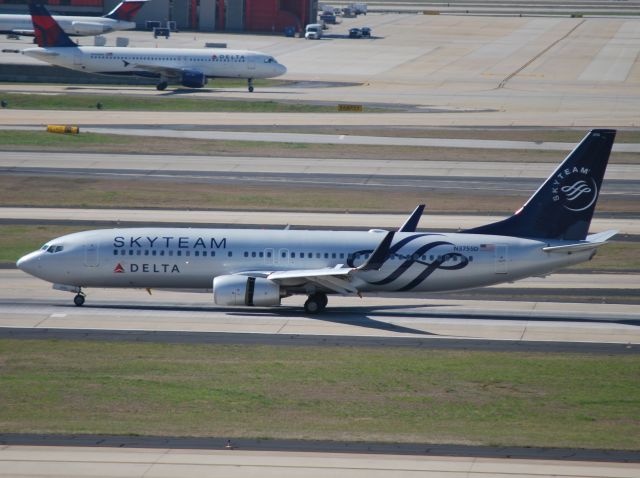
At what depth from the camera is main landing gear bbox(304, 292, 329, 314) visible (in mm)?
48438

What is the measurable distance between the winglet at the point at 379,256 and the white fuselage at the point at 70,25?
119 metres

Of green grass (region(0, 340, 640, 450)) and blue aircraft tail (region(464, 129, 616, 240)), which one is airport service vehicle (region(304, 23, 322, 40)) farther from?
green grass (region(0, 340, 640, 450))

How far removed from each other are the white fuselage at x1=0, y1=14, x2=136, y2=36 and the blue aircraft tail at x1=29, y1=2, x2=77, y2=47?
3582 centimetres

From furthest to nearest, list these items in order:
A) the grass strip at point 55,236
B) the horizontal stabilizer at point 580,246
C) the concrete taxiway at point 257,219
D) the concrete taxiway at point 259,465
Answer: the concrete taxiway at point 257,219 → the grass strip at point 55,236 → the horizontal stabilizer at point 580,246 → the concrete taxiway at point 259,465

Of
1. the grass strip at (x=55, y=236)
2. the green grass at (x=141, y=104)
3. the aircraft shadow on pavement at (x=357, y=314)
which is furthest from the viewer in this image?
the green grass at (x=141, y=104)

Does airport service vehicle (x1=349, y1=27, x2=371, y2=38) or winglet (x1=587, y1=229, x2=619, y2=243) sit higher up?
winglet (x1=587, y1=229, x2=619, y2=243)

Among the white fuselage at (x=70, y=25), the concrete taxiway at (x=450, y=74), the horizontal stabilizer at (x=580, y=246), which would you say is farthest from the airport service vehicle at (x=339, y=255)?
the white fuselage at (x=70, y=25)

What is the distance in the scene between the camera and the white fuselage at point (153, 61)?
4678 inches

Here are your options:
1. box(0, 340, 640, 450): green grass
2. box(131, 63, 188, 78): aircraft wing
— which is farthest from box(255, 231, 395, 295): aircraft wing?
box(131, 63, 188, 78): aircraft wing

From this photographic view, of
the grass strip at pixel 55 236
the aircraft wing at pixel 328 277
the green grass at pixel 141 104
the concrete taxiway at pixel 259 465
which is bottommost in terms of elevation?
the green grass at pixel 141 104

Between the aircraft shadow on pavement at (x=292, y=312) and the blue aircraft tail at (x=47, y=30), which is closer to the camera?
the aircraft shadow on pavement at (x=292, y=312)

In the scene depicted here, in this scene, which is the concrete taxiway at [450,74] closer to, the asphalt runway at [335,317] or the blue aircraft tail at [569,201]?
the asphalt runway at [335,317]

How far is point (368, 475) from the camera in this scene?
92.2ft

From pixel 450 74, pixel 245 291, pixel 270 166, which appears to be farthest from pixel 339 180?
pixel 450 74
